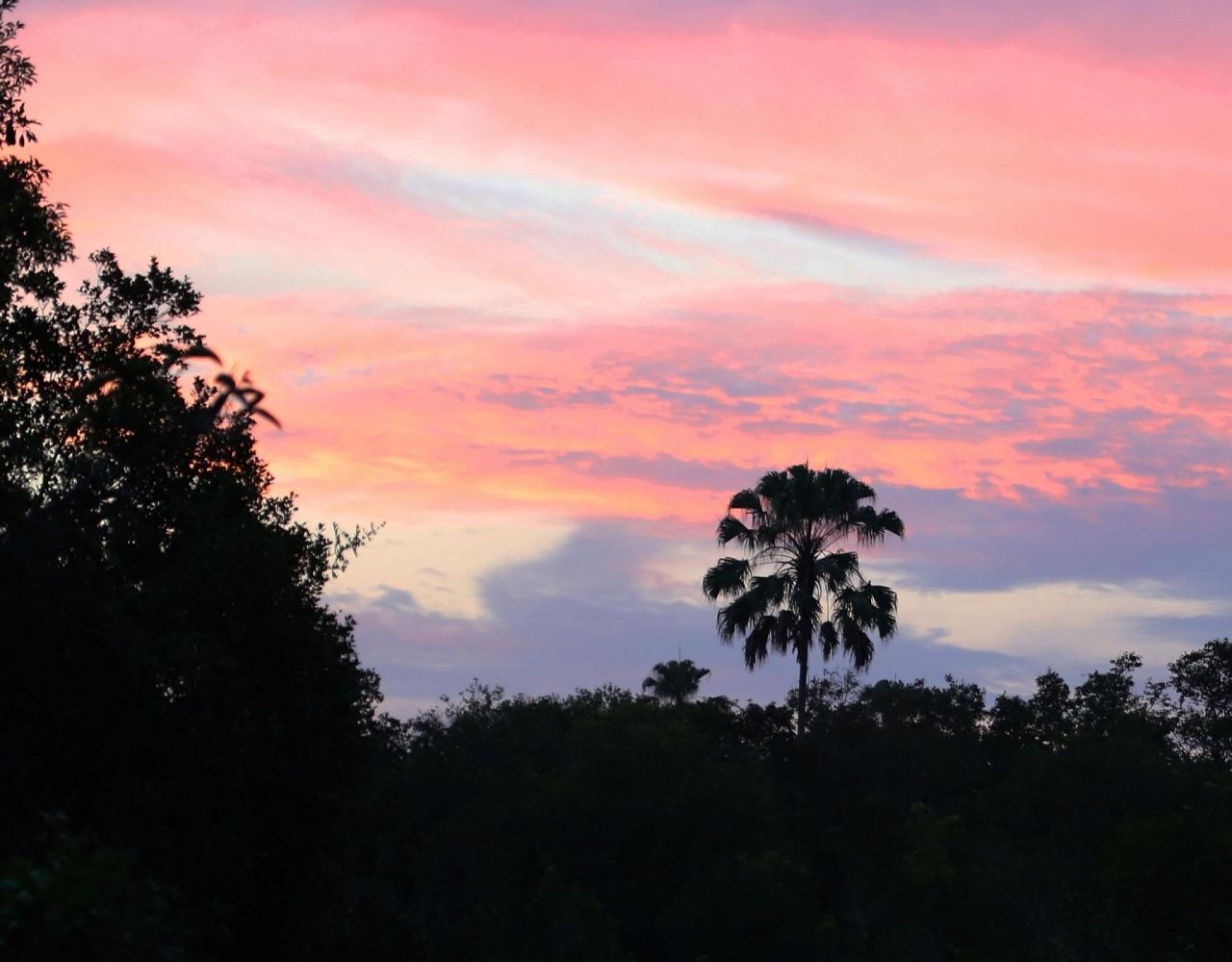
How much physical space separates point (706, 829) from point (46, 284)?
33.1 metres

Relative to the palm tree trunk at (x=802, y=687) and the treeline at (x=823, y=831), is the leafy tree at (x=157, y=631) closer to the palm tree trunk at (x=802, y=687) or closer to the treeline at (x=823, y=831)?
the treeline at (x=823, y=831)

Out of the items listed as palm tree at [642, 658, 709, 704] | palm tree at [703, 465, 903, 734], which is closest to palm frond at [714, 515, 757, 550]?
palm tree at [703, 465, 903, 734]

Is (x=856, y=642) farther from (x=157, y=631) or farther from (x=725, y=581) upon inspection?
(x=157, y=631)

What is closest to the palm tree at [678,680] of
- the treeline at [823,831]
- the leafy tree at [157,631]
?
the treeline at [823,831]

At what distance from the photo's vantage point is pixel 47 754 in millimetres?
15500

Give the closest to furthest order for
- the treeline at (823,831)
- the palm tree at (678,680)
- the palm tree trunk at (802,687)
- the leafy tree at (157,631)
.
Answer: the leafy tree at (157,631)
the treeline at (823,831)
the palm tree trunk at (802,687)
the palm tree at (678,680)

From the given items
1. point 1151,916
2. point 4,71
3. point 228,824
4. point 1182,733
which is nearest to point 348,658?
point 228,824

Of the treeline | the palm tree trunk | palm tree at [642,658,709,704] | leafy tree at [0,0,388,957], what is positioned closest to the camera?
leafy tree at [0,0,388,957]

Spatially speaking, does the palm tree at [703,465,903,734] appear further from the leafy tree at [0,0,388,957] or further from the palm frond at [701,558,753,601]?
the leafy tree at [0,0,388,957]

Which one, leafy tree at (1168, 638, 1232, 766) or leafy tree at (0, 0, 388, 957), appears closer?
leafy tree at (0, 0, 388, 957)

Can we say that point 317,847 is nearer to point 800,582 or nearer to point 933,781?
point 800,582

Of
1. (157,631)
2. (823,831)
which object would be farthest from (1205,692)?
(157,631)

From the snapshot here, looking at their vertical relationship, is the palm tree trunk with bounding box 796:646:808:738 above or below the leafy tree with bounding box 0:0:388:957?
above

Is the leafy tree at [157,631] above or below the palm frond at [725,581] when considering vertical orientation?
below
